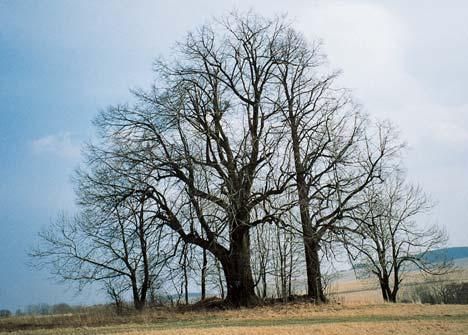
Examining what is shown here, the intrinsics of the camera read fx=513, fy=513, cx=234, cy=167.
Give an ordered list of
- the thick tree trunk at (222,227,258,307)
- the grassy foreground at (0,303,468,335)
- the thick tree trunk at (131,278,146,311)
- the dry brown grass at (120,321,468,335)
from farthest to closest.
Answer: the thick tree trunk at (131,278,146,311), the thick tree trunk at (222,227,258,307), the grassy foreground at (0,303,468,335), the dry brown grass at (120,321,468,335)

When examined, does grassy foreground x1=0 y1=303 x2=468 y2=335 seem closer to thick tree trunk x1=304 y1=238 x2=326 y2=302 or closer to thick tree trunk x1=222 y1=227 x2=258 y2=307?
thick tree trunk x1=222 y1=227 x2=258 y2=307

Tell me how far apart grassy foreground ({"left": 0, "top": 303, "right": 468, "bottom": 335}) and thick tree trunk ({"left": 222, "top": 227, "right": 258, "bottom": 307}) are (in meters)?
1.36

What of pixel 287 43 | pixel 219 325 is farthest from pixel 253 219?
pixel 287 43

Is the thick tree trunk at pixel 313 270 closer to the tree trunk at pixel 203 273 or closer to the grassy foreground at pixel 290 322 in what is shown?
the grassy foreground at pixel 290 322

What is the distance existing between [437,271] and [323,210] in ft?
54.5

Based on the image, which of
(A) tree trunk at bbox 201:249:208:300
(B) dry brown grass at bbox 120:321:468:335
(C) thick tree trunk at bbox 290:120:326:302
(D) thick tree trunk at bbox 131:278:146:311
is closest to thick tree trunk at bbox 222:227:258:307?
(A) tree trunk at bbox 201:249:208:300

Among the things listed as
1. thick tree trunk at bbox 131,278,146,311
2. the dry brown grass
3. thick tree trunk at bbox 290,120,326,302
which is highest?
thick tree trunk at bbox 290,120,326,302

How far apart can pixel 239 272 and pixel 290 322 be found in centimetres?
653

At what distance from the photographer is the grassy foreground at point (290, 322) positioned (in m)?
14.5

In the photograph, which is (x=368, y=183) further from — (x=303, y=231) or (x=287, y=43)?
(x=287, y=43)

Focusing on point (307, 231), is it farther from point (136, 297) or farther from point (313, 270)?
point (136, 297)

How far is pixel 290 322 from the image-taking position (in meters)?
17.0

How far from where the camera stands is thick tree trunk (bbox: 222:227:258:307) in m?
23.1

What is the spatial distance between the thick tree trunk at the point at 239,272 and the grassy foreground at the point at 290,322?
1.36 metres
